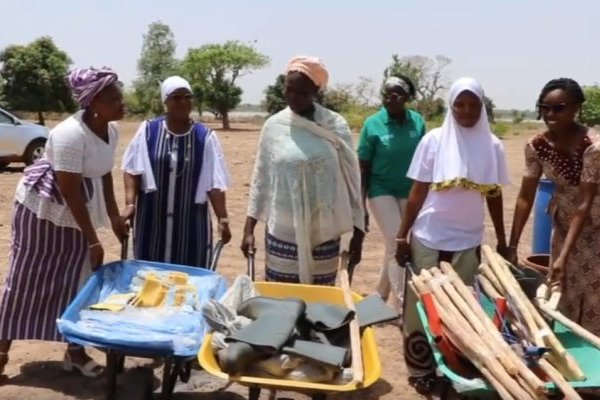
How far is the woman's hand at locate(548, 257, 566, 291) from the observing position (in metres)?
3.36

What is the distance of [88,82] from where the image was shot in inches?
139

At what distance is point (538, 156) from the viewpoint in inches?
139

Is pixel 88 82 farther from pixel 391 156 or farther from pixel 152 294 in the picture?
pixel 391 156

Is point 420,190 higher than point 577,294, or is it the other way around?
point 420,190

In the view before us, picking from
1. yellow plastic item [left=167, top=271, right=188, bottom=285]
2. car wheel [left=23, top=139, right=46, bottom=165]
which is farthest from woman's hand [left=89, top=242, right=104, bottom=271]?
car wheel [left=23, top=139, right=46, bottom=165]

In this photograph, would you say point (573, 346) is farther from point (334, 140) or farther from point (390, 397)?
point (334, 140)

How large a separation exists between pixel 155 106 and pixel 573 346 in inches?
1849

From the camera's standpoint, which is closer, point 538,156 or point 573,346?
point 573,346

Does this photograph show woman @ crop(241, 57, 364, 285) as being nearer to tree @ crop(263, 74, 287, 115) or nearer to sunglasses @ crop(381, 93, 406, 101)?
sunglasses @ crop(381, 93, 406, 101)

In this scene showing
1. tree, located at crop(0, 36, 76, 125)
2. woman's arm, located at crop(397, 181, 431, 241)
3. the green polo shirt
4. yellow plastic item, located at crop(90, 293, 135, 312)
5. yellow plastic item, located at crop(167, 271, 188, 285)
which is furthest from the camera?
tree, located at crop(0, 36, 76, 125)

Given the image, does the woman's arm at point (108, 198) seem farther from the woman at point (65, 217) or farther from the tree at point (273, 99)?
the tree at point (273, 99)

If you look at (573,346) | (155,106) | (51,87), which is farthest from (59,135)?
(155,106)

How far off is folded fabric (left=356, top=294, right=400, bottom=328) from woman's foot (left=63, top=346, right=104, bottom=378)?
5.87 feet

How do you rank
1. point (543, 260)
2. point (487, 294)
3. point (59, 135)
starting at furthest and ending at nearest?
point (543, 260), point (59, 135), point (487, 294)
